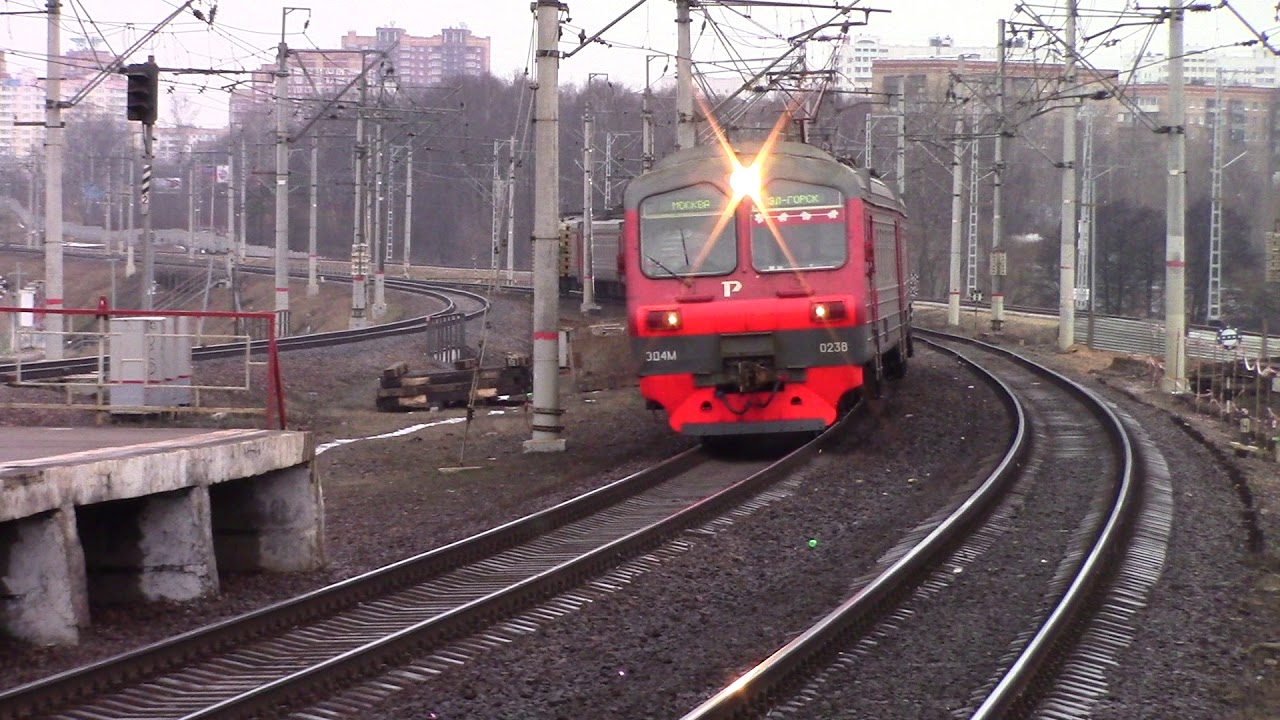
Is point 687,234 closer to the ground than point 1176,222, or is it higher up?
closer to the ground

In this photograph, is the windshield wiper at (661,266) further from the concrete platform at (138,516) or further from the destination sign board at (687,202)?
the concrete platform at (138,516)

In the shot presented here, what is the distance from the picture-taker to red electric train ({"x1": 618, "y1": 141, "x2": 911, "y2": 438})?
13430 mm

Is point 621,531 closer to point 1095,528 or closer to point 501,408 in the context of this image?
point 1095,528

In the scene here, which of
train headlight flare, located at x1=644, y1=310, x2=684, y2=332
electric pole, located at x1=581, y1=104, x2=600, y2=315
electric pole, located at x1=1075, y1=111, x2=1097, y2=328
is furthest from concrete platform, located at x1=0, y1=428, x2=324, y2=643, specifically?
electric pole, located at x1=1075, y1=111, x2=1097, y2=328

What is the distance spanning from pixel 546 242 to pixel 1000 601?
8.22 meters

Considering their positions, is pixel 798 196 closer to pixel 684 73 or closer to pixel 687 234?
pixel 687 234

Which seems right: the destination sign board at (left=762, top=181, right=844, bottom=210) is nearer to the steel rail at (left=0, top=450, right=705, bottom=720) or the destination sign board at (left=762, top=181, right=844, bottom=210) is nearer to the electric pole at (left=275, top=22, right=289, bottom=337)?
the steel rail at (left=0, top=450, right=705, bottom=720)

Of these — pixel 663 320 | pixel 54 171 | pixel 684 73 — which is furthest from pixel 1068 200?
pixel 54 171

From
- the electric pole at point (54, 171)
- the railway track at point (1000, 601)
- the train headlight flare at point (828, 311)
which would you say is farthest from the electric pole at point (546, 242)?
the electric pole at point (54, 171)

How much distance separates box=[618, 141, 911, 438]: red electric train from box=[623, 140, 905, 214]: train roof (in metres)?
0.01

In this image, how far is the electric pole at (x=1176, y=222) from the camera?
73.5 ft

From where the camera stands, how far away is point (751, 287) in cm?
1372

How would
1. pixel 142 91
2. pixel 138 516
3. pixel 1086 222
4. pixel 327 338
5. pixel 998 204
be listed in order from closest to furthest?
pixel 138 516
pixel 142 91
pixel 327 338
pixel 998 204
pixel 1086 222

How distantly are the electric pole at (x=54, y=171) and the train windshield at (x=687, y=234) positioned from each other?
13603mm
